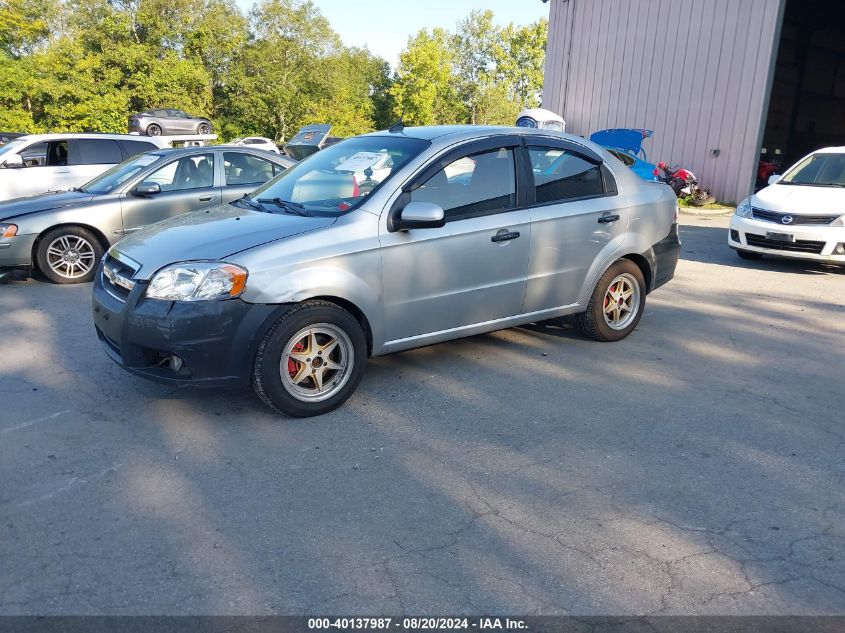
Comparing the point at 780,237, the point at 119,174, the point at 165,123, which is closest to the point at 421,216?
the point at 119,174

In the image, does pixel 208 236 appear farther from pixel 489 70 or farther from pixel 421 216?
pixel 489 70

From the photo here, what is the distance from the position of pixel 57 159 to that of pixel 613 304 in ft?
28.5

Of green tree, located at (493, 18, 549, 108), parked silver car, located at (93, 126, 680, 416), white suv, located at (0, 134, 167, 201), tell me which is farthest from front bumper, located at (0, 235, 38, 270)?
green tree, located at (493, 18, 549, 108)

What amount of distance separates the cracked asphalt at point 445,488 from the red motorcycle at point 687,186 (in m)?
11.1

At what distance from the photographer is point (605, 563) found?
293cm

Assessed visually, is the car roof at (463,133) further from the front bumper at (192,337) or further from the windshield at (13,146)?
the windshield at (13,146)

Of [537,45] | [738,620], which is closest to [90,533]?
[738,620]

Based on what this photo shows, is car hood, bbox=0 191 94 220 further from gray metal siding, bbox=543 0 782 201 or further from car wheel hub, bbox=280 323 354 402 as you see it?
gray metal siding, bbox=543 0 782 201

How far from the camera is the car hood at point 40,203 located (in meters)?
7.74

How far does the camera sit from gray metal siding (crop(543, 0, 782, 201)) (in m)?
15.7

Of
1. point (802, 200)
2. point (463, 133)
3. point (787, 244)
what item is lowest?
point (787, 244)

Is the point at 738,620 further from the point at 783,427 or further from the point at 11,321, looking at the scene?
the point at 11,321

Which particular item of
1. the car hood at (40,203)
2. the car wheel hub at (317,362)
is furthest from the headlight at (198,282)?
the car hood at (40,203)

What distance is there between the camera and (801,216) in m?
8.93
